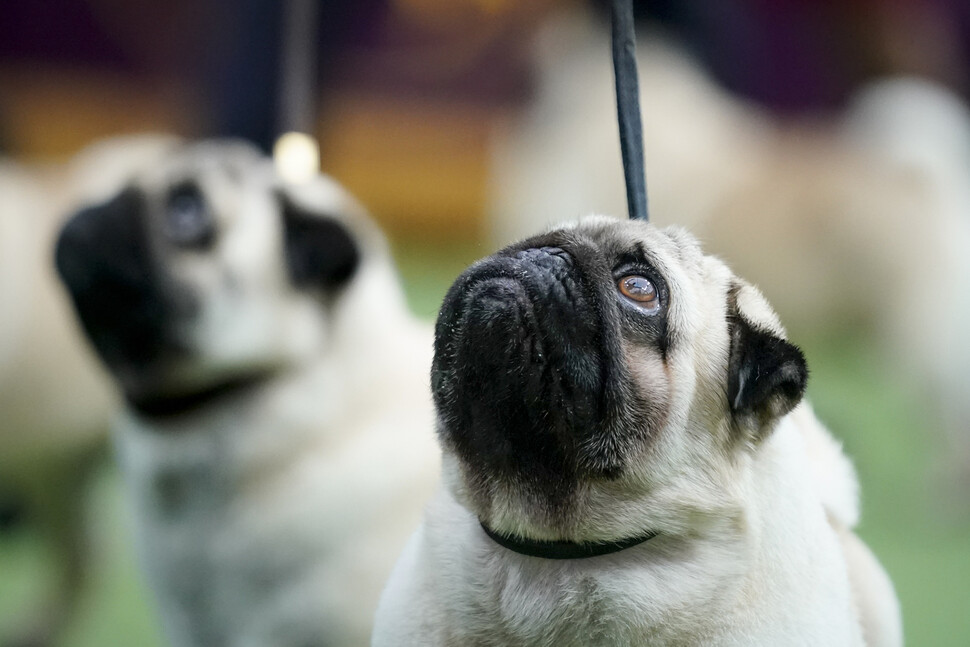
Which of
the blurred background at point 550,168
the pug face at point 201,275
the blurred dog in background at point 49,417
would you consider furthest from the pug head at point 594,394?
the blurred dog in background at point 49,417

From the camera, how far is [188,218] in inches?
75.5

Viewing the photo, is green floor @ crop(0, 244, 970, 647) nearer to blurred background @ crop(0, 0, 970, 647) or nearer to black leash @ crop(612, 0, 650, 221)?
blurred background @ crop(0, 0, 970, 647)

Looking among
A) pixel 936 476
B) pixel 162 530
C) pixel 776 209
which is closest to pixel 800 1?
pixel 776 209

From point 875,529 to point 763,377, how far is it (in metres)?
2.00

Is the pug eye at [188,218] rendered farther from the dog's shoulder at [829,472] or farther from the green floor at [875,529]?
the dog's shoulder at [829,472]

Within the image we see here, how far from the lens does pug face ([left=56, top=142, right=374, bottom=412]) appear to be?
1.84 meters

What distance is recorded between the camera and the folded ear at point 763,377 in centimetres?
109

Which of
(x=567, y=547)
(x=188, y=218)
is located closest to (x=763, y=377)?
(x=567, y=547)

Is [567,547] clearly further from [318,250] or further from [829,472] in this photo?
[318,250]

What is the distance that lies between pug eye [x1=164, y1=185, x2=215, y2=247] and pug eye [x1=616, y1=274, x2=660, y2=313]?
40.6 inches

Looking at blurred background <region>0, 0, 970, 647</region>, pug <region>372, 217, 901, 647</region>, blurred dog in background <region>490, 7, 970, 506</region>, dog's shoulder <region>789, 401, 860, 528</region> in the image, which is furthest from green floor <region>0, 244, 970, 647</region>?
pug <region>372, 217, 901, 647</region>

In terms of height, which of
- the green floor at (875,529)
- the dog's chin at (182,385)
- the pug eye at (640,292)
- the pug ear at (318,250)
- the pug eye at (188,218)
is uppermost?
the pug eye at (188,218)

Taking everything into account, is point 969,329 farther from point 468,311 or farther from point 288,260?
point 468,311

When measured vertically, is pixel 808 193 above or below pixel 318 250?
above
